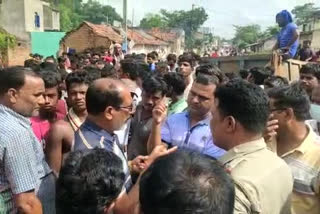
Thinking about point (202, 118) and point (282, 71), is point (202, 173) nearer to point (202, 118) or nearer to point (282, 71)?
point (202, 118)

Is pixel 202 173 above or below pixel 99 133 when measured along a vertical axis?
above

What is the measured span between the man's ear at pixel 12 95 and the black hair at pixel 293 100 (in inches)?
66.2

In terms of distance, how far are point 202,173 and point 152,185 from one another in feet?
0.56

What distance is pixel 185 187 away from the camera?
1.34m

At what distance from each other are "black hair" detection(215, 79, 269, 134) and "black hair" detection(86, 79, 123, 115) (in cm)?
75

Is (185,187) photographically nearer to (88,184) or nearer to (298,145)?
(88,184)

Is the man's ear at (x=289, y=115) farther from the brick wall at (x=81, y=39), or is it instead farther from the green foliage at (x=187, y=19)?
the green foliage at (x=187, y=19)

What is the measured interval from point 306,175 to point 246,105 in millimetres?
597

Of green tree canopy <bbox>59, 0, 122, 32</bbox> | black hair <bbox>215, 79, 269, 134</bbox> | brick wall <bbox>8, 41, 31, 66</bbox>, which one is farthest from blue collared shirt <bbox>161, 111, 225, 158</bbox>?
green tree canopy <bbox>59, 0, 122, 32</bbox>

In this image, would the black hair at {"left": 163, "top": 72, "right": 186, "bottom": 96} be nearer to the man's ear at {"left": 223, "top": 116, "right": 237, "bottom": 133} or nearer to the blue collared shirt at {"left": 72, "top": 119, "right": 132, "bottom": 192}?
the blue collared shirt at {"left": 72, "top": 119, "right": 132, "bottom": 192}

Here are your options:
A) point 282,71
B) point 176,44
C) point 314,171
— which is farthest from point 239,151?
point 176,44

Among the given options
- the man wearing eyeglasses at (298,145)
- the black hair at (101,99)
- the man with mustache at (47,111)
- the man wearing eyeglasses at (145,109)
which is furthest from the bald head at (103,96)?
the man wearing eyeglasses at (145,109)

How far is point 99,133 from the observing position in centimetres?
266

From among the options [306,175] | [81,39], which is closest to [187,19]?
[81,39]
